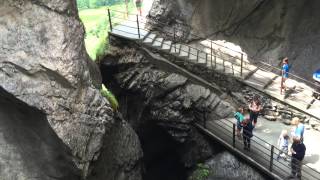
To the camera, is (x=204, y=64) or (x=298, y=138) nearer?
(x=298, y=138)

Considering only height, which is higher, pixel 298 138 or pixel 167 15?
pixel 167 15

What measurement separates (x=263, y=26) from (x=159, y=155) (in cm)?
770

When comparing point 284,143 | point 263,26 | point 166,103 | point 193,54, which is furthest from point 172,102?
point 263,26

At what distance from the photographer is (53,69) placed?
9359mm

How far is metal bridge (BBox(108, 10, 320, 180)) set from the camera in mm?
13211

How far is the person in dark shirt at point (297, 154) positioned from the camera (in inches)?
448

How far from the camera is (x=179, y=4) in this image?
18.2 meters

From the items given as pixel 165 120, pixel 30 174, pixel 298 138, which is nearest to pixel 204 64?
pixel 165 120

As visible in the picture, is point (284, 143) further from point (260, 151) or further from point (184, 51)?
point (184, 51)

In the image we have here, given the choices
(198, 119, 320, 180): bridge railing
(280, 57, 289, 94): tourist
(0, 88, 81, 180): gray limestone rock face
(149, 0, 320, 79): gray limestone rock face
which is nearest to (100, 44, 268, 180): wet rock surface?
(198, 119, 320, 180): bridge railing

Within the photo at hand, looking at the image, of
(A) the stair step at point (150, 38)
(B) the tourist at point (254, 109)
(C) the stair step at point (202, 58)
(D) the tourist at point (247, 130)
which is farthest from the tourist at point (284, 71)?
(A) the stair step at point (150, 38)

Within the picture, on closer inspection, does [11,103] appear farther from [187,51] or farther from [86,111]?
[187,51]

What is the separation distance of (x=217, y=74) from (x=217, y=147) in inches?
107

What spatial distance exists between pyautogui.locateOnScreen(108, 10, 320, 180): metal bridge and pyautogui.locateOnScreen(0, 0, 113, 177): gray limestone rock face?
5463mm
